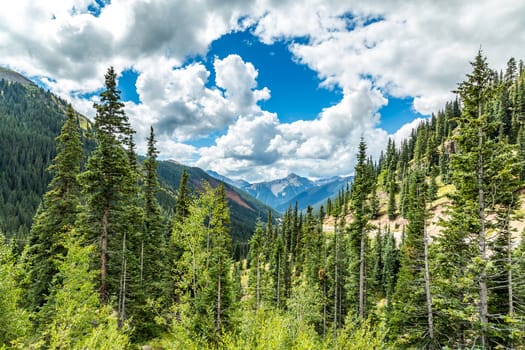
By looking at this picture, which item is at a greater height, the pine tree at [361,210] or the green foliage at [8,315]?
the pine tree at [361,210]

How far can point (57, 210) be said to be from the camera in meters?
23.1

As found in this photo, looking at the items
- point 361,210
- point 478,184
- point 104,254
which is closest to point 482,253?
point 478,184

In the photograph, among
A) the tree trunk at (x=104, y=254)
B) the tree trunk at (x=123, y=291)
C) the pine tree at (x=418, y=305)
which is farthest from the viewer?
the tree trunk at (x=123, y=291)

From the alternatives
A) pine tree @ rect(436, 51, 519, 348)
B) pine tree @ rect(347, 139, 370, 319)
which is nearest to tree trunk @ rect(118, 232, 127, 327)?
pine tree @ rect(347, 139, 370, 319)

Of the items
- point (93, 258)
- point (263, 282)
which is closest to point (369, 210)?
point (93, 258)

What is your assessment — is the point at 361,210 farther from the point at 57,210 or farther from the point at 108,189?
the point at 57,210

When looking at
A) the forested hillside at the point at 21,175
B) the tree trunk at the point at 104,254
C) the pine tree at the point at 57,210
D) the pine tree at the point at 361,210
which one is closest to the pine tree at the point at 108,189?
the tree trunk at the point at 104,254

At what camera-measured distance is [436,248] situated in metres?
19.5

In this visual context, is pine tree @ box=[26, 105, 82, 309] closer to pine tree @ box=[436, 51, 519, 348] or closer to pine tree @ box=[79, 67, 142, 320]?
pine tree @ box=[79, 67, 142, 320]

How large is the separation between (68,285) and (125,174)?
8352mm

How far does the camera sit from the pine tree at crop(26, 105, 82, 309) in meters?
21.9

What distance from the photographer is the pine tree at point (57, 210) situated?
21.9 m

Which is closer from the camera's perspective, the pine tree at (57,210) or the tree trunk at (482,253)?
the tree trunk at (482,253)

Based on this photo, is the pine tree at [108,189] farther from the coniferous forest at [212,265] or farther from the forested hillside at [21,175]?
the forested hillside at [21,175]
